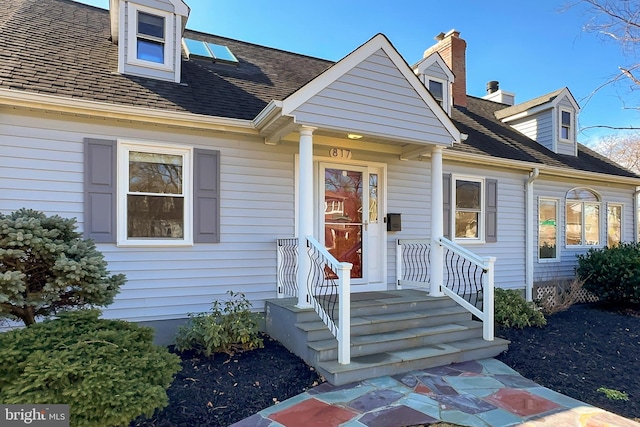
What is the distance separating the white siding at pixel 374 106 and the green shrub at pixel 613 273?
209 inches

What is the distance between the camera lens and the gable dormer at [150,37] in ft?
17.9

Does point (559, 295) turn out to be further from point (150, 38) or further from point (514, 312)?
point (150, 38)

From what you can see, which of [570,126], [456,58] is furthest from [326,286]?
[570,126]

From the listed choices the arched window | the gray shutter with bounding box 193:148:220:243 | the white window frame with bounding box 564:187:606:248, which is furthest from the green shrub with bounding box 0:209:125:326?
the arched window

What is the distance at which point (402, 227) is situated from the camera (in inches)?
264

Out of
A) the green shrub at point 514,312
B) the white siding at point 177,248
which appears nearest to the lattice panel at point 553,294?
the green shrub at point 514,312

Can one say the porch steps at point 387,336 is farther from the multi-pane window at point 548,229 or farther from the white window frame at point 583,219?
the white window frame at point 583,219

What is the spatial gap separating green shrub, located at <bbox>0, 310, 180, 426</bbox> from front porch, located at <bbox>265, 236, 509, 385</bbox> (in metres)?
1.84

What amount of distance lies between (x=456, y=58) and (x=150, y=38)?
7691mm

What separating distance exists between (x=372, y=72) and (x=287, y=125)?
135 centimetres

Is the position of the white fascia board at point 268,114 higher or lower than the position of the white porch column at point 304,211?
higher

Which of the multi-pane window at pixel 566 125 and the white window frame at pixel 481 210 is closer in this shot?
the white window frame at pixel 481 210

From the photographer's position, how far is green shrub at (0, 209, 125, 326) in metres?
2.87

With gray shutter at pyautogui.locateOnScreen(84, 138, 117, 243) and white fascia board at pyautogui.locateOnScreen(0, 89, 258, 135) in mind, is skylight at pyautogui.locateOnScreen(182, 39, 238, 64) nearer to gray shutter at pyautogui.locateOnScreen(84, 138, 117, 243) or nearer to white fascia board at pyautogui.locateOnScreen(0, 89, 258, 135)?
white fascia board at pyautogui.locateOnScreen(0, 89, 258, 135)
